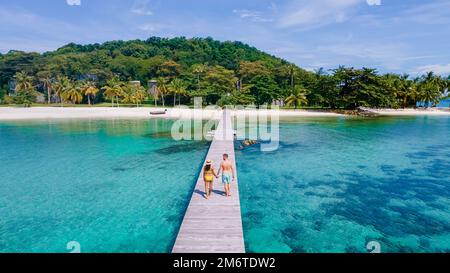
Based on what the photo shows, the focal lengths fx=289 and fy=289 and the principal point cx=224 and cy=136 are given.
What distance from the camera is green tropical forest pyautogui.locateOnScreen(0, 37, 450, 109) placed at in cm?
5931

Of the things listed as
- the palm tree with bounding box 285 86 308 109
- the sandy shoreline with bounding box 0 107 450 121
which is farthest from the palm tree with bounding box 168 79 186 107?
the palm tree with bounding box 285 86 308 109

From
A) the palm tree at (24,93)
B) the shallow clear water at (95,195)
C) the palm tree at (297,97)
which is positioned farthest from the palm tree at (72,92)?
the palm tree at (297,97)

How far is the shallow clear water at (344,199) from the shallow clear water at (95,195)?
3.19 metres

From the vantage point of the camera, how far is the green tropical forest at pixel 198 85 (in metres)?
59.3

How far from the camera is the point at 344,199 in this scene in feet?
40.7

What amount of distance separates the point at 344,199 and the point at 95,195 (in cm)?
1087

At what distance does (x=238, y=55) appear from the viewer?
113250 millimetres

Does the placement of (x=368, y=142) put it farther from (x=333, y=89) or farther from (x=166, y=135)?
(x=333, y=89)

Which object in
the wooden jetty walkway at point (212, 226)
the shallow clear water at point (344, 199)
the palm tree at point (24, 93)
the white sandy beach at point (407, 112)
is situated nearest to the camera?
the wooden jetty walkway at point (212, 226)

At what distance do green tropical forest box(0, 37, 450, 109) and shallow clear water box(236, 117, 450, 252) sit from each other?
3826 cm

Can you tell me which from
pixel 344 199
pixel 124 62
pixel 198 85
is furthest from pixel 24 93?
pixel 344 199

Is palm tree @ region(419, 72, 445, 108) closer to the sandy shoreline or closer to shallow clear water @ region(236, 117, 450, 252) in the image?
the sandy shoreline

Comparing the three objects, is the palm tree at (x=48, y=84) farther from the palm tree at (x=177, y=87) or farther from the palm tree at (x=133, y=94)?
the palm tree at (x=177, y=87)

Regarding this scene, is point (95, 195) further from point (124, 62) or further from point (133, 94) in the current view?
point (124, 62)
